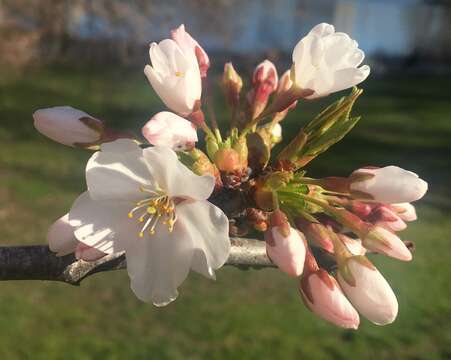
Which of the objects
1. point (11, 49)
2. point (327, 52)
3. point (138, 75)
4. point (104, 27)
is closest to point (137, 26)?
point (104, 27)

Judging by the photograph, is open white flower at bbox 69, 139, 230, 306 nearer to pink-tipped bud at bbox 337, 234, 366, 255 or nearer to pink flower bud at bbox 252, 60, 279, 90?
pink-tipped bud at bbox 337, 234, 366, 255

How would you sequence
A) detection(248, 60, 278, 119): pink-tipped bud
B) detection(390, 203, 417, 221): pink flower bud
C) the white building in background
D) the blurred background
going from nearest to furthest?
1. detection(390, 203, 417, 221): pink flower bud
2. detection(248, 60, 278, 119): pink-tipped bud
3. the blurred background
4. the white building in background

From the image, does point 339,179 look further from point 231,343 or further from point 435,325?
point 435,325

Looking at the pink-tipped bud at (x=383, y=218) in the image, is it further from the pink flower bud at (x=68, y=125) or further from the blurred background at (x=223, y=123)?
Answer: the blurred background at (x=223, y=123)

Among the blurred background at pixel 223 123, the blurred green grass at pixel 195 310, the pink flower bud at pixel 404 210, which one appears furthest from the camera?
the blurred background at pixel 223 123

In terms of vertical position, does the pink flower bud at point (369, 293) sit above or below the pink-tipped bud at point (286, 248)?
below

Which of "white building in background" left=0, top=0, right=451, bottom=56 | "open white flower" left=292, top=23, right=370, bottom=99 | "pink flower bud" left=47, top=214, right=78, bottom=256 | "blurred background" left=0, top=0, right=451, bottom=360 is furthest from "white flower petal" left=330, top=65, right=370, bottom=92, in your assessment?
"white building in background" left=0, top=0, right=451, bottom=56

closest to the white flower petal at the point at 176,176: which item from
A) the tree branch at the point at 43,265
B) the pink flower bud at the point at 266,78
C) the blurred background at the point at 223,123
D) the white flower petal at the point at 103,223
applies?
the white flower petal at the point at 103,223
